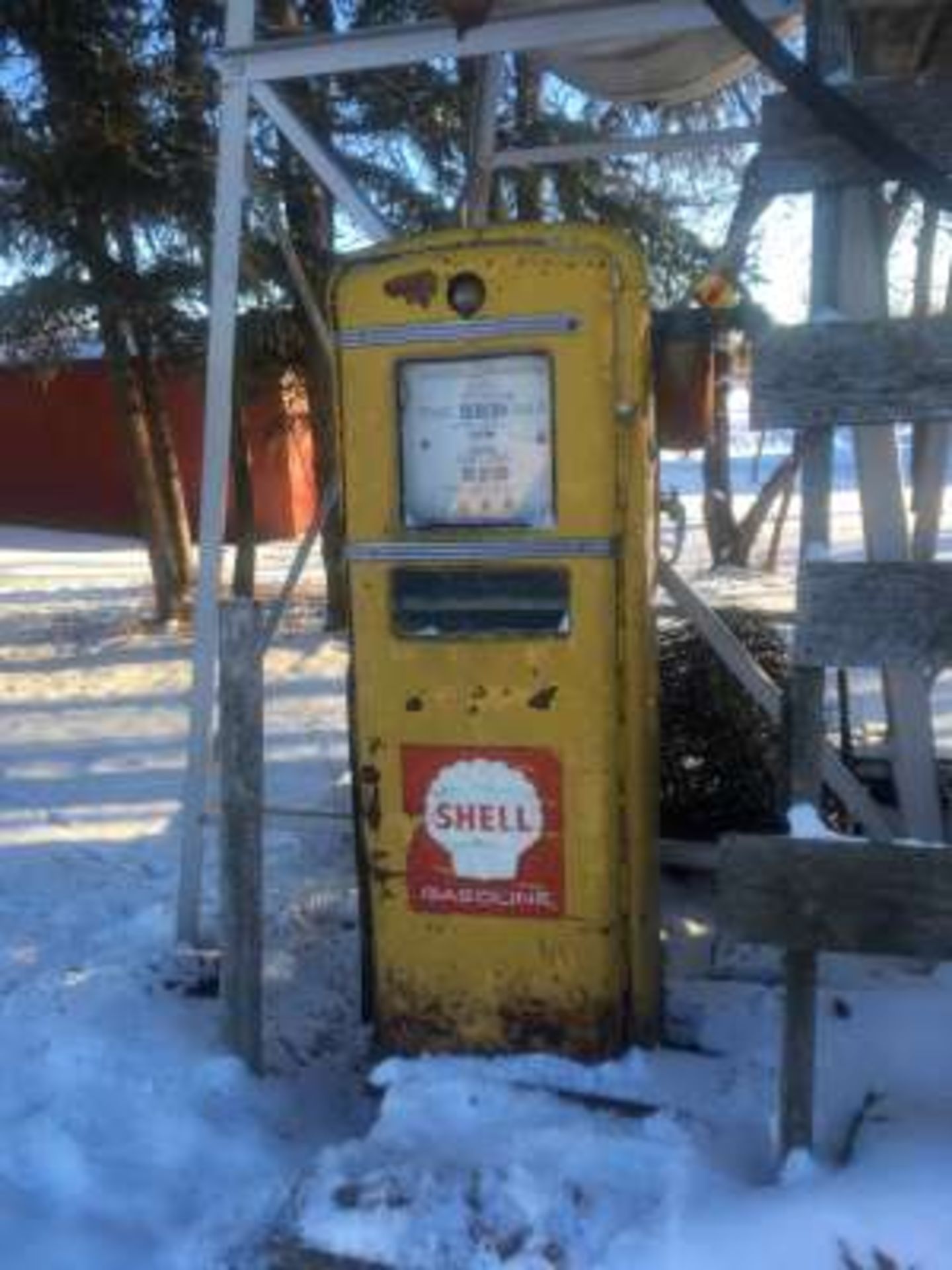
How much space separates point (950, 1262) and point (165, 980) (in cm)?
238

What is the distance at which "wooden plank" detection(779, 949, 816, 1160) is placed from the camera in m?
2.90

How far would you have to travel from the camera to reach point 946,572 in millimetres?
2775

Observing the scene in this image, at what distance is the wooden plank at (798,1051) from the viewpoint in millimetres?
2902

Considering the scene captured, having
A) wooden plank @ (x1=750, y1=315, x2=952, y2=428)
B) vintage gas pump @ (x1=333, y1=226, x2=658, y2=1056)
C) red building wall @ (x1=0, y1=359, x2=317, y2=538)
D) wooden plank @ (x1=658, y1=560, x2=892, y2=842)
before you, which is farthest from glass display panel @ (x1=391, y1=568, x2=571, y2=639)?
red building wall @ (x1=0, y1=359, x2=317, y2=538)

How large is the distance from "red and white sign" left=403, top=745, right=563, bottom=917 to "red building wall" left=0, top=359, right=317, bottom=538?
53.6 ft

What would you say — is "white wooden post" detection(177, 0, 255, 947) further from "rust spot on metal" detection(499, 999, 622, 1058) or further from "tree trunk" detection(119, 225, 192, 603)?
"tree trunk" detection(119, 225, 192, 603)

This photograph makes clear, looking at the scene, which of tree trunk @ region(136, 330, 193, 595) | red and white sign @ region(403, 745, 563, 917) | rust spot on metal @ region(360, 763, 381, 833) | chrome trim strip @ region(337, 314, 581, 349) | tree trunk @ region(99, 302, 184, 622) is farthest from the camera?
tree trunk @ region(136, 330, 193, 595)

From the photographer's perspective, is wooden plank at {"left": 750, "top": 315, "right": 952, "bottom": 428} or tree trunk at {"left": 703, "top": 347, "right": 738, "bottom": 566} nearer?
wooden plank at {"left": 750, "top": 315, "right": 952, "bottom": 428}

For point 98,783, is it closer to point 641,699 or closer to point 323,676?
point 323,676

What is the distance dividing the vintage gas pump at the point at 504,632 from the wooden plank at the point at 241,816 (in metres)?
0.24

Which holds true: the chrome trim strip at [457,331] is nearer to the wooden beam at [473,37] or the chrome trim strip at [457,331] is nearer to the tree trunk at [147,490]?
the wooden beam at [473,37]

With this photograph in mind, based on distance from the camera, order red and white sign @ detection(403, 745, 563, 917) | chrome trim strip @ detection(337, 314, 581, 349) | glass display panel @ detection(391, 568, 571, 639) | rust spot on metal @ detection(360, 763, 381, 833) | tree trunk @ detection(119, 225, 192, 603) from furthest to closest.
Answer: tree trunk @ detection(119, 225, 192, 603)
rust spot on metal @ detection(360, 763, 381, 833)
red and white sign @ detection(403, 745, 563, 917)
glass display panel @ detection(391, 568, 571, 639)
chrome trim strip @ detection(337, 314, 581, 349)

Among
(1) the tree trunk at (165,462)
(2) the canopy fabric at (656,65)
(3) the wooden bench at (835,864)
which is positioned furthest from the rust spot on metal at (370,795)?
(1) the tree trunk at (165,462)

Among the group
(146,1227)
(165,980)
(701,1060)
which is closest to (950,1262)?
(701,1060)
